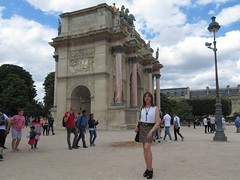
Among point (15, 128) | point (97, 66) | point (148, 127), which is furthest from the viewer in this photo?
point (97, 66)

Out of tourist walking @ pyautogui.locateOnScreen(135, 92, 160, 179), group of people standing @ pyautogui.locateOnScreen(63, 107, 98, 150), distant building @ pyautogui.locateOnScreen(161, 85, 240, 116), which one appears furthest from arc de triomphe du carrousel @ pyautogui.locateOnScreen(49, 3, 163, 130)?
distant building @ pyautogui.locateOnScreen(161, 85, 240, 116)

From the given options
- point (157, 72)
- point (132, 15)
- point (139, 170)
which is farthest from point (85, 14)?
point (139, 170)

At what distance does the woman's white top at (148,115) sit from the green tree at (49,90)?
48852mm

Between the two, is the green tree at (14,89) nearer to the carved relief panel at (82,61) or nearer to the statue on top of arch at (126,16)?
the carved relief panel at (82,61)

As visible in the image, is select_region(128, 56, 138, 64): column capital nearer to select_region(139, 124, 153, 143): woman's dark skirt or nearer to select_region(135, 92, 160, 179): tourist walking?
select_region(135, 92, 160, 179): tourist walking

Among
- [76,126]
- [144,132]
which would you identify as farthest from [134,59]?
[144,132]

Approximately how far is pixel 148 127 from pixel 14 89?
46.0 meters

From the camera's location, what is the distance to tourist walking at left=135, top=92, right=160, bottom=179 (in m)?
5.92

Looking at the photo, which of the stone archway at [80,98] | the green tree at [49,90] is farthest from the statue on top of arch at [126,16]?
the green tree at [49,90]

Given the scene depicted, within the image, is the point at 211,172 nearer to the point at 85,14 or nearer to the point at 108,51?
the point at 108,51

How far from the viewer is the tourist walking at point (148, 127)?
233 inches

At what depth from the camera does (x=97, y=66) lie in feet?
103

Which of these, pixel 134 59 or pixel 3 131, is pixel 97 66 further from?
pixel 3 131

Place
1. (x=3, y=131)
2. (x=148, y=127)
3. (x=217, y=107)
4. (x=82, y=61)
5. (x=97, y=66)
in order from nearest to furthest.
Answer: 1. (x=148, y=127)
2. (x=3, y=131)
3. (x=217, y=107)
4. (x=97, y=66)
5. (x=82, y=61)
